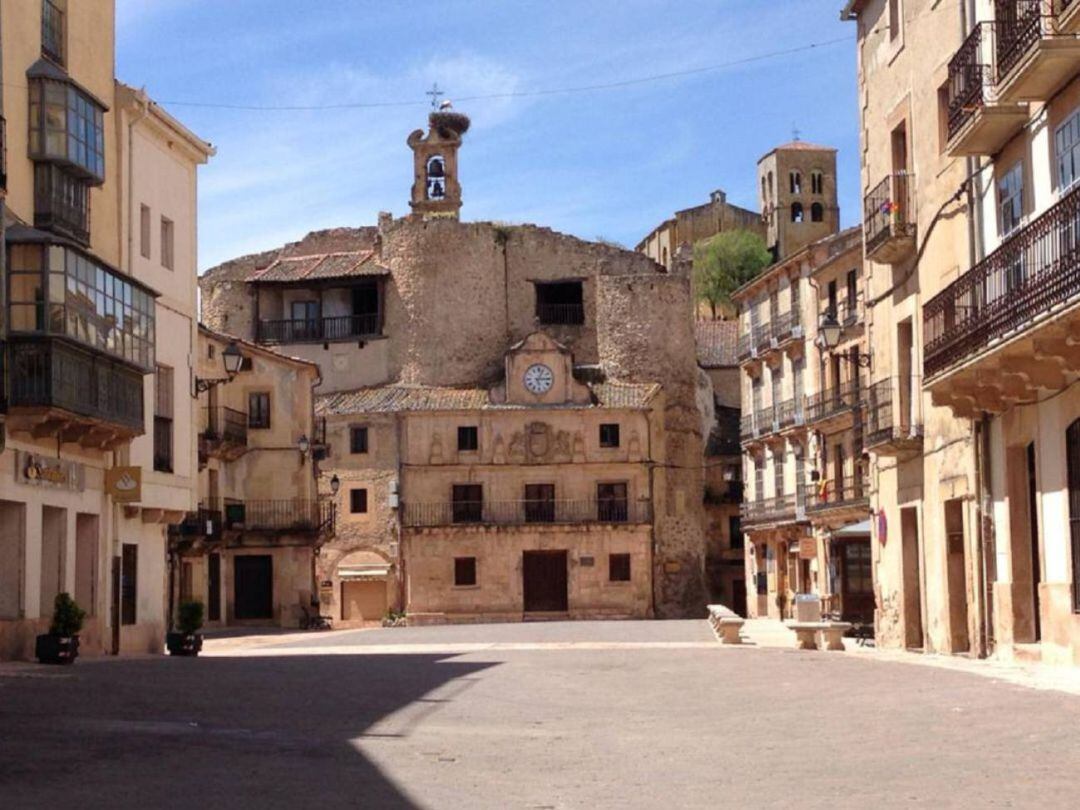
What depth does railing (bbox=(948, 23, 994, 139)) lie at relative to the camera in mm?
22047

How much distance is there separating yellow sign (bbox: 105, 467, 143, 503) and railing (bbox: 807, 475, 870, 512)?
25393 mm

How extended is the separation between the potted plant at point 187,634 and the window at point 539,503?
1516 inches

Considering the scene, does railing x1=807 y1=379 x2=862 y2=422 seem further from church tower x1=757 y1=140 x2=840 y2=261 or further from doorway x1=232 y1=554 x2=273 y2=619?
church tower x1=757 y1=140 x2=840 y2=261

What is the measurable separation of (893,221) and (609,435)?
1743 inches

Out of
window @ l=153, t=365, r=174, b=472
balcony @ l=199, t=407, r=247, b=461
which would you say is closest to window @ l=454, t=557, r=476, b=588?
balcony @ l=199, t=407, r=247, b=461

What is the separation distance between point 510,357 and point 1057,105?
173 ft

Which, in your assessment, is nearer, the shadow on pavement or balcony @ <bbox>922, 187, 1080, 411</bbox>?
the shadow on pavement

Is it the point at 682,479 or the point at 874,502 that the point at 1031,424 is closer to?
the point at 874,502

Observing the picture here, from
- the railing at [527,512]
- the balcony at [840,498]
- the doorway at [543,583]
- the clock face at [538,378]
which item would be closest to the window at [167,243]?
the balcony at [840,498]

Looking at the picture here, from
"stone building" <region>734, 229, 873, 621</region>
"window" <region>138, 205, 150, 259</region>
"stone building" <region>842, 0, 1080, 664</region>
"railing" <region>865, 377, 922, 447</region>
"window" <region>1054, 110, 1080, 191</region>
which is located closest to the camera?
"window" <region>1054, 110, 1080, 191</region>

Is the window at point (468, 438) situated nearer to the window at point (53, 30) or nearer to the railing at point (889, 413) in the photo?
the railing at point (889, 413)

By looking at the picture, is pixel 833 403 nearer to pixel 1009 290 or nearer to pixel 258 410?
pixel 258 410

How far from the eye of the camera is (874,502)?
30.6 meters

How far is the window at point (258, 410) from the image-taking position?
197 feet
